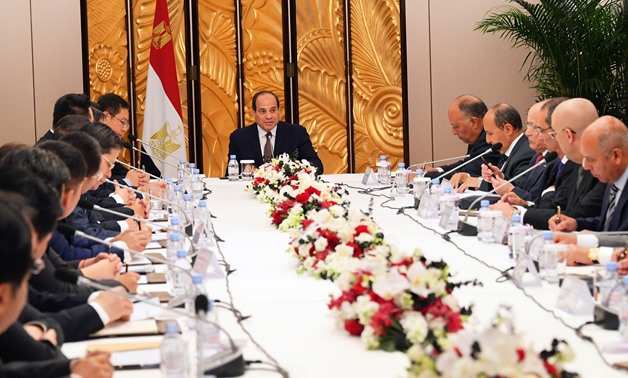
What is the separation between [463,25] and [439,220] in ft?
16.7

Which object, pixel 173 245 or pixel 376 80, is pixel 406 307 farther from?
pixel 376 80

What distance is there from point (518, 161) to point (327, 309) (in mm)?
3520

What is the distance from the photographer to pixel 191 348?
9.51 ft

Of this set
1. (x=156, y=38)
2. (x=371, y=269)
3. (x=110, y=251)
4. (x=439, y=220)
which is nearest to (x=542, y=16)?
(x=156, y=38)

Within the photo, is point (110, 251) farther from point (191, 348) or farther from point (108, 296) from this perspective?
point (191, 348)

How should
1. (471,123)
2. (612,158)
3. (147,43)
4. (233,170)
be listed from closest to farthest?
1. (612,158)
2. (471,123)
3. (233,170)
4. (147,43)

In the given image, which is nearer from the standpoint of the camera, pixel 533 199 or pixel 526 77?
pixel 533 199

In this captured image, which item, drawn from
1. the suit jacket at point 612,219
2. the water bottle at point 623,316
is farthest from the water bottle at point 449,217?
the water bottle at point 623,316

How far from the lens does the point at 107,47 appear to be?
359 inches

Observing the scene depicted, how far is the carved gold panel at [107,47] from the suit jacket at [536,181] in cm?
415

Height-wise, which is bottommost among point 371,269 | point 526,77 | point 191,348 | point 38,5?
point 191,348

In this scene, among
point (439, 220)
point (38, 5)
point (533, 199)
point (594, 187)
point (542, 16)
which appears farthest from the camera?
point (38, 5)

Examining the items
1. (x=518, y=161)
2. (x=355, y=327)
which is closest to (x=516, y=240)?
(x=355, y=327)

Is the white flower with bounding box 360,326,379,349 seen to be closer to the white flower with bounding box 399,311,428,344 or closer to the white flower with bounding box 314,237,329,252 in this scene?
the white flower with bounding box 399,311,428,344
